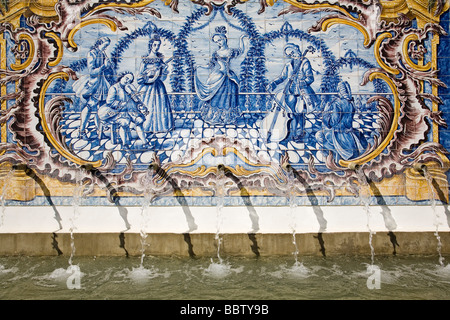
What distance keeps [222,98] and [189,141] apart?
2.73 feet

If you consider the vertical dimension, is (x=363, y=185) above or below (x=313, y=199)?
above

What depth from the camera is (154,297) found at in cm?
322

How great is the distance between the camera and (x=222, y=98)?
4.80 meters

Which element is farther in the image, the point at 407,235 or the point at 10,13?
the point at 10,13

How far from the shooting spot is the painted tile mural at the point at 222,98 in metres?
4.77

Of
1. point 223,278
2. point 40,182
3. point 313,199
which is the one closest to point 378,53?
point 313,199

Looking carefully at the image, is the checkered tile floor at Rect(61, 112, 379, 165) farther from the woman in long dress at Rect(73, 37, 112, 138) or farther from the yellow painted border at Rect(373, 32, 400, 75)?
the yellow painted border at Rect(373, 32, 400, 75)

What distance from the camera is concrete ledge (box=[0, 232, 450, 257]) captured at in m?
4.26

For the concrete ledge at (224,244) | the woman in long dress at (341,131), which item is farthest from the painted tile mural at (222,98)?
the concrete ledge at (224,244)

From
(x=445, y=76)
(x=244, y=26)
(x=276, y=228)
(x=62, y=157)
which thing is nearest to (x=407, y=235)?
(x=276, y=228)

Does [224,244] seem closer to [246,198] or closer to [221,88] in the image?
[246,198]

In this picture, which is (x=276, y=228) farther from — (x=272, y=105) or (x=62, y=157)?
(x=62, y=157)

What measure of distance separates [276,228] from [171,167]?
5.98ft

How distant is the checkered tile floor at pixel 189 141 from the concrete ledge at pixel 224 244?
117 centimetres
